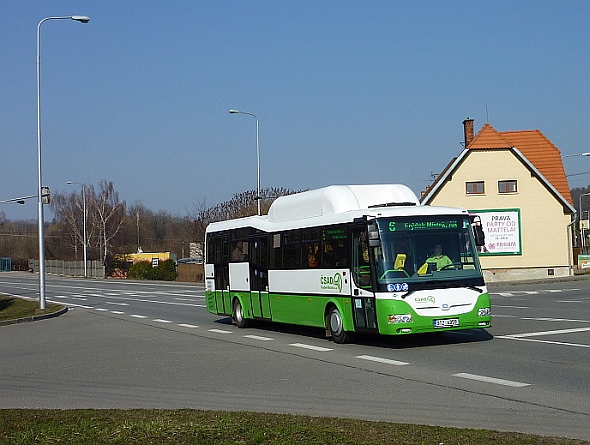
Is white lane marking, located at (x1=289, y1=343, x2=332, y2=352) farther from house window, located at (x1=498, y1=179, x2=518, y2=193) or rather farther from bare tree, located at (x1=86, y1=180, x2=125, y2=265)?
bare tree, located at (x1=86, y1=180, x2=125, y2=265)

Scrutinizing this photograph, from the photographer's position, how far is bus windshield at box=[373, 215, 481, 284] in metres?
14.7

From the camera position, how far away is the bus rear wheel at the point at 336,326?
16.2 m

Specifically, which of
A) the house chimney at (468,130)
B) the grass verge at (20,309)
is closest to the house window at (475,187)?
the house chimney at (468,130)

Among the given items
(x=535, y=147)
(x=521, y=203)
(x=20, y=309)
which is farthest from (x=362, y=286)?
(x=535, y=147)

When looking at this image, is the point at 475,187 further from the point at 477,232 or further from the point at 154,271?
the point at 477,232

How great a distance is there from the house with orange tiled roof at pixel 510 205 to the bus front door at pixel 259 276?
31.7 meters

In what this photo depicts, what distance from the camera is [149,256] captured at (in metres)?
103

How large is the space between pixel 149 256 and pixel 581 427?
97.8m

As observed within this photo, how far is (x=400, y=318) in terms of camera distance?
14406 millimetres

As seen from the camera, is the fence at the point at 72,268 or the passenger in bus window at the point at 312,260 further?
the fence at the point at 72,268

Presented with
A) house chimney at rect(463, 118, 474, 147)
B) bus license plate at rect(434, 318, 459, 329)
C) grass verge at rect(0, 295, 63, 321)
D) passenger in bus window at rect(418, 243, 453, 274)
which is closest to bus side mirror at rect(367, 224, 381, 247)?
passenger in bus window at rect(418, 243, 453, 274)

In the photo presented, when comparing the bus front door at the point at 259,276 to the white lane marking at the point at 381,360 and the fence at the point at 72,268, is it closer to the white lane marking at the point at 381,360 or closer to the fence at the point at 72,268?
the white lane marking at the point at 381,360

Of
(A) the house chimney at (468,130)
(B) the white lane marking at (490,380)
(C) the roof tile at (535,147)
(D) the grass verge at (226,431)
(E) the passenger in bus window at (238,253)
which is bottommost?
(B) the white lane marking at (490,380)

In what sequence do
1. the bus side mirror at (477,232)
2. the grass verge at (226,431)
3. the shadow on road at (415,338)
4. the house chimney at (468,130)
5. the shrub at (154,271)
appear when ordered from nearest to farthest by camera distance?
the grass verge at (226,431) → the bus side mirror at (477,232) → the shadow on road at (415,338) → the house chimney at (468,130) → the shrub at (154,271)
